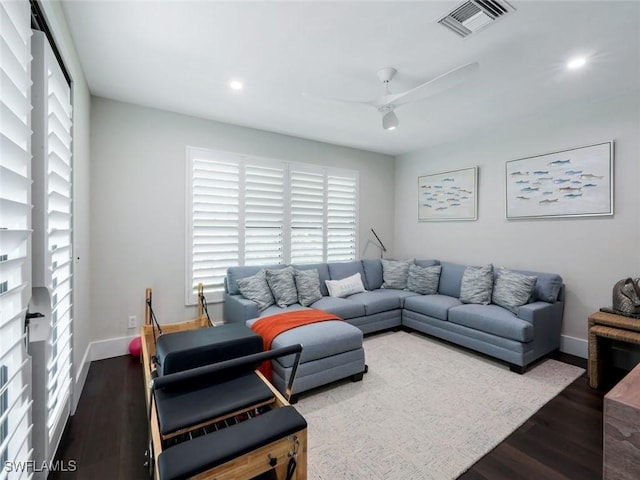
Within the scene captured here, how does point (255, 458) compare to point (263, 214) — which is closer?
point (255, 458)

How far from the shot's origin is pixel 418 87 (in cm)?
227

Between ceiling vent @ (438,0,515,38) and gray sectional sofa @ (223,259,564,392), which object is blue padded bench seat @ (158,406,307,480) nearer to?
gray sectional sofa @ (223,259,564,392)

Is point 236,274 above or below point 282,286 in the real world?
above

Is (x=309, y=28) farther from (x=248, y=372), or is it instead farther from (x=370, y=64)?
(x=248, y=372)

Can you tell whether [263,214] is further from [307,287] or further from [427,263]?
[427,263]

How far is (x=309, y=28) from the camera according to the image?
2.03 m

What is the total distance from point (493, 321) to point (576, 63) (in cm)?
240

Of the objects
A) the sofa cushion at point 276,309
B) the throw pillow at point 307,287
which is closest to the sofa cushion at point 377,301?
the throw pillow at point 307,287

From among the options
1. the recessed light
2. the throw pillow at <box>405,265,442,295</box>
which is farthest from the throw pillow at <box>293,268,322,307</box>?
the recessed light

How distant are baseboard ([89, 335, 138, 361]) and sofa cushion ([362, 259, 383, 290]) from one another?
3.14m

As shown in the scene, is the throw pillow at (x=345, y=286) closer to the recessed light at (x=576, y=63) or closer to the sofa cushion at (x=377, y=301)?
the sofa cushion at (x=377, y=301)

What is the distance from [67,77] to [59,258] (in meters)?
1.28

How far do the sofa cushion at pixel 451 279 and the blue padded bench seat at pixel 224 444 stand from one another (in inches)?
128

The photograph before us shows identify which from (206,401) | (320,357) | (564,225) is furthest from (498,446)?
(564,225)
